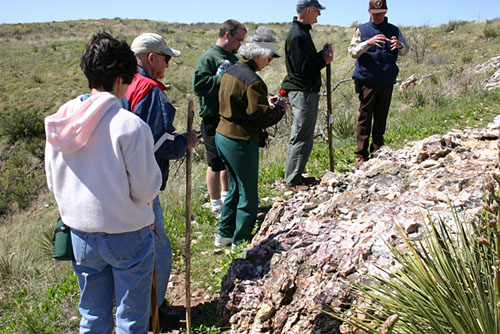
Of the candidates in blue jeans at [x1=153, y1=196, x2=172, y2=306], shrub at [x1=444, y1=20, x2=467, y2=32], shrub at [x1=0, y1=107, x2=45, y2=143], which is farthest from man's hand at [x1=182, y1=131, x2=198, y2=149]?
shrub at [x1=444, y1=20, x2=467, y2=32]

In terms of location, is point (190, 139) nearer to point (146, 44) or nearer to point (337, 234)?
point (146, 44)

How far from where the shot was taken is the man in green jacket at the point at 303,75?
4.73 meters

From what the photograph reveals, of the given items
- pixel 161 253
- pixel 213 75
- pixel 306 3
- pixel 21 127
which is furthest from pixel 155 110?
pixel 21 127

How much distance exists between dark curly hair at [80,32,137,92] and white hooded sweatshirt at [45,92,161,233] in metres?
0.14

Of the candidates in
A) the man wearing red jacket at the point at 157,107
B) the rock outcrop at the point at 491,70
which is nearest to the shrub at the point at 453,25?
the rock outcrop at the point at 491,70

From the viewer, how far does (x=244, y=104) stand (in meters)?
3.66

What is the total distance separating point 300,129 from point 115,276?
3.15m

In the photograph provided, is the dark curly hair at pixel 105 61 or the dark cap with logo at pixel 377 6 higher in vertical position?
the dark cap with logo at pixel 377 6

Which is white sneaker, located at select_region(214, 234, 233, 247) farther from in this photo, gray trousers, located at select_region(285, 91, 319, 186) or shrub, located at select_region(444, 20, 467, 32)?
shrub, located at select_region(444, 20, 467, 32)

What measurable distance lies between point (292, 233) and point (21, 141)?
1818 cm

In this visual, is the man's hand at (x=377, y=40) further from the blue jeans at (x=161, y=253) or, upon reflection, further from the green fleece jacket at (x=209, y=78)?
the blue jeans at (x=161, y=253)

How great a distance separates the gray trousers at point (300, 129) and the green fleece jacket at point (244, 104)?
113cm

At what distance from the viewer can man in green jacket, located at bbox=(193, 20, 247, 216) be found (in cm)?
432

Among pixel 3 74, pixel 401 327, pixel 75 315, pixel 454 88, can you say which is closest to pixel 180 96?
pixel 3 74
